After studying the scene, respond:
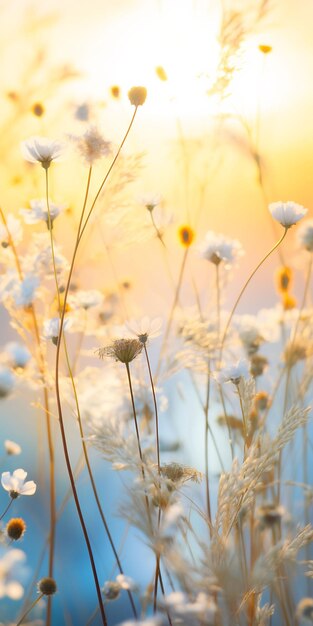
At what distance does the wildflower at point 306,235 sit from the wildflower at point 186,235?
151mm

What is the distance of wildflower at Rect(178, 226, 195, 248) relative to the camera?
2.10ft

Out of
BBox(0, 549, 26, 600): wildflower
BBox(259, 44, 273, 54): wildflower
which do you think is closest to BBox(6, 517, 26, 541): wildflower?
BBox(0, 549, 26, 600): wildflower

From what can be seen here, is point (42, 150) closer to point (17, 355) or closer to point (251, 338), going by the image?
point (17, 355)

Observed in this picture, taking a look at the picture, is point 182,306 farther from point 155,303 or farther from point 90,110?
point 90,110


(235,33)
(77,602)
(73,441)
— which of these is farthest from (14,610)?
(235,33)

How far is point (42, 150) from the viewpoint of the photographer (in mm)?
507

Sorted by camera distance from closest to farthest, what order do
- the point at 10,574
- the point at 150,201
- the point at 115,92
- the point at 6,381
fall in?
the point at 10,574 < the point at 6,381 < the point at 150,201 < the point at 115,92

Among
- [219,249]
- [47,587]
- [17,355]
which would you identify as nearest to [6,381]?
[17,355]

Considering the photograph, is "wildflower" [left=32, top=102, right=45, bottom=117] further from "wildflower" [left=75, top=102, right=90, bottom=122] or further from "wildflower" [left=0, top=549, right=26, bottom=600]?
"wildflower" [left=0, top=549, right=26, bottom=600]

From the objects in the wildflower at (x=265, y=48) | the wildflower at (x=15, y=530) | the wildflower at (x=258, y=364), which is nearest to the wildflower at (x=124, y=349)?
the wildflower at (x=15, y=530)

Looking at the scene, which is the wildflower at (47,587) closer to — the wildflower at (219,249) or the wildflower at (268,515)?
the wildflower at (268,515)

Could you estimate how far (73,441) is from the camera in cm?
80

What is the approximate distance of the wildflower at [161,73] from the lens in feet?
2.16

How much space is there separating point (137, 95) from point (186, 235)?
6.7 inches
